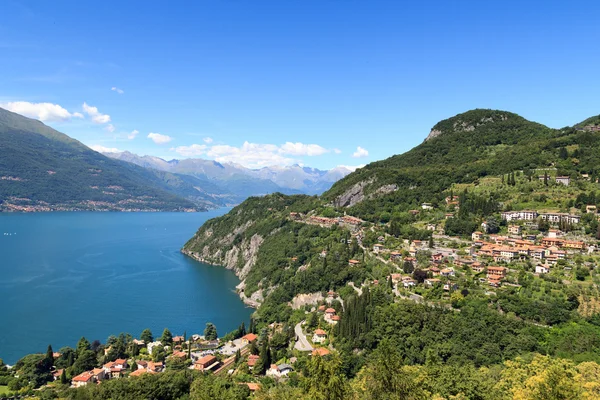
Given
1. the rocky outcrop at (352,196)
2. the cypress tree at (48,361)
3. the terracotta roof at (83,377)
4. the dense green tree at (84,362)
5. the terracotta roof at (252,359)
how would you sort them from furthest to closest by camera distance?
the rocky outcrop at (352,196) < the terracotta roof at (252,359) < the dense green tree at (84,362) < the cypress tree at (48,361) < the terracotta roof at (83,377)

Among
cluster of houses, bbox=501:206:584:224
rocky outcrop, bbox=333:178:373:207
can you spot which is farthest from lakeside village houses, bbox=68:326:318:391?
rocky outcrop, bbox=333:178:373:207

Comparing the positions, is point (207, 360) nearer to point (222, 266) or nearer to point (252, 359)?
point (252, 359)

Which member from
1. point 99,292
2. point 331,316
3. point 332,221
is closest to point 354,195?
point 332,221

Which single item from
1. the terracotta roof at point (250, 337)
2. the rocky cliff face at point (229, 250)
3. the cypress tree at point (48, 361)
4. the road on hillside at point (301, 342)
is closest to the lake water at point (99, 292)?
the rocky cliff face at point (229, 250)

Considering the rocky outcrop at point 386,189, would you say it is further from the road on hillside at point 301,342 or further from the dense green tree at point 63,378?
the dense green tree at point 63,378

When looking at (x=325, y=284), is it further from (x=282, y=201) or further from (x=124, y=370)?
(x=282, y=201)

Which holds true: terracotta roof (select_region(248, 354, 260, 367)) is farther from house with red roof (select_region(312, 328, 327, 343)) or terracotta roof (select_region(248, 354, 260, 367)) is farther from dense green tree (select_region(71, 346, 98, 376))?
dense green tree (select_region(71, 346, 98, 376))

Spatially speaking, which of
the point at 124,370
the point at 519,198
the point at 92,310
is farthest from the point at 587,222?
the point at 92,310
